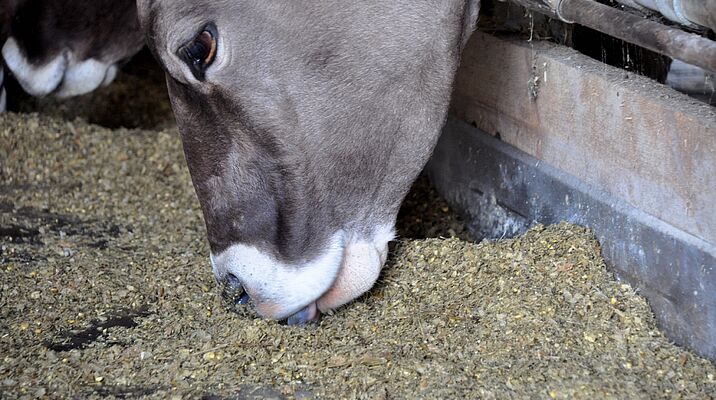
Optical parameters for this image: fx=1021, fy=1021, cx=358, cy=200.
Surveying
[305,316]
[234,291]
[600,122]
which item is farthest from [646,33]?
[234,291]

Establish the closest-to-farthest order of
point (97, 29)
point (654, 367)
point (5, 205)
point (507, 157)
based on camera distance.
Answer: point (654, 367)
point (507, 157)
point (5, 205)
point (97, 29)

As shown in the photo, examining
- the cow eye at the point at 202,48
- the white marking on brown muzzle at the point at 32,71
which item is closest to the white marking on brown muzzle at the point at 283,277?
the cow eye at the point at 202,48

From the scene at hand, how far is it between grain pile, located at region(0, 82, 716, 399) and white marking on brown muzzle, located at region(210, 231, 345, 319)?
59 millimetres

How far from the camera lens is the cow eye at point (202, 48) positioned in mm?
2537

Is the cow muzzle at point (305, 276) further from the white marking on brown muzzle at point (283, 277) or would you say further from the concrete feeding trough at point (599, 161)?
the concrete feeding trough at point (599, 161)

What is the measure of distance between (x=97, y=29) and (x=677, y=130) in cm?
316

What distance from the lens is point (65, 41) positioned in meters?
4.76

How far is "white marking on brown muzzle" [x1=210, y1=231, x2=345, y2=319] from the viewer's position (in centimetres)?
265

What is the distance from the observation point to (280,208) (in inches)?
104

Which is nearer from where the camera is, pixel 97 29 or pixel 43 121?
pixel 43 121

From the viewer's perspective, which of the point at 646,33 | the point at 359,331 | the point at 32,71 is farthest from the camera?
the point at 32,71

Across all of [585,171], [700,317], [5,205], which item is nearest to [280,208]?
[585,171]

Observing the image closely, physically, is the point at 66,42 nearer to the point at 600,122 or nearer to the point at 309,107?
the point at 309,107

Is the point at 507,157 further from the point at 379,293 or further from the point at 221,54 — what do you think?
the point at 221,54
